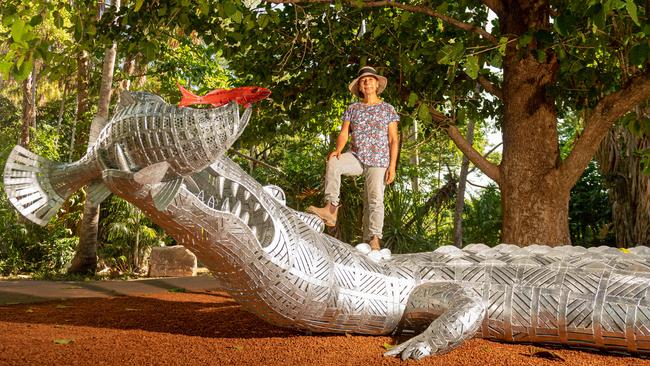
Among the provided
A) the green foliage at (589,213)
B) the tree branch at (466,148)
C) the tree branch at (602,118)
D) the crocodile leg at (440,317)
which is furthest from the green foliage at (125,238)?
the crocodile leg at (440,317)

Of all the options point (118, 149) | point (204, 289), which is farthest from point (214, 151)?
point (204, 289)

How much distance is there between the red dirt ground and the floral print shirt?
165cm

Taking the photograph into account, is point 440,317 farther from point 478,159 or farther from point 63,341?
point 478,159

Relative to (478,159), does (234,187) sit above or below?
below

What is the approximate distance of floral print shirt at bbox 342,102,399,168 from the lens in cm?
518

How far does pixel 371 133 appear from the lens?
17.1 ft

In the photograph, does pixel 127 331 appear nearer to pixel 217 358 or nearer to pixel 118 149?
pixel 217 358

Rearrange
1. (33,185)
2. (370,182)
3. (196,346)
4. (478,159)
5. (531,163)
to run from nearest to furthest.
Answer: (33,185), (196,346), (370,182), (531,163), (478,159)

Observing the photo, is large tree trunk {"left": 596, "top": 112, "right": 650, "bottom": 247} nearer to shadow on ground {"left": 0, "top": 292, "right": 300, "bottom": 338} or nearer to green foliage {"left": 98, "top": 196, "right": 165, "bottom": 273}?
shadow on ground {"left": 0, "top": 292, "right": 300, "bottom": 338}

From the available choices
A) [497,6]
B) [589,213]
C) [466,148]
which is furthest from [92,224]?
[589,213]

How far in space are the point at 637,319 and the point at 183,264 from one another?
1001 centimetres

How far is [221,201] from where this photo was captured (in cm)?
350

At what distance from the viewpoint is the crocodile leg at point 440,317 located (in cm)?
357

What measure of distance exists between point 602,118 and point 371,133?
262 cm
